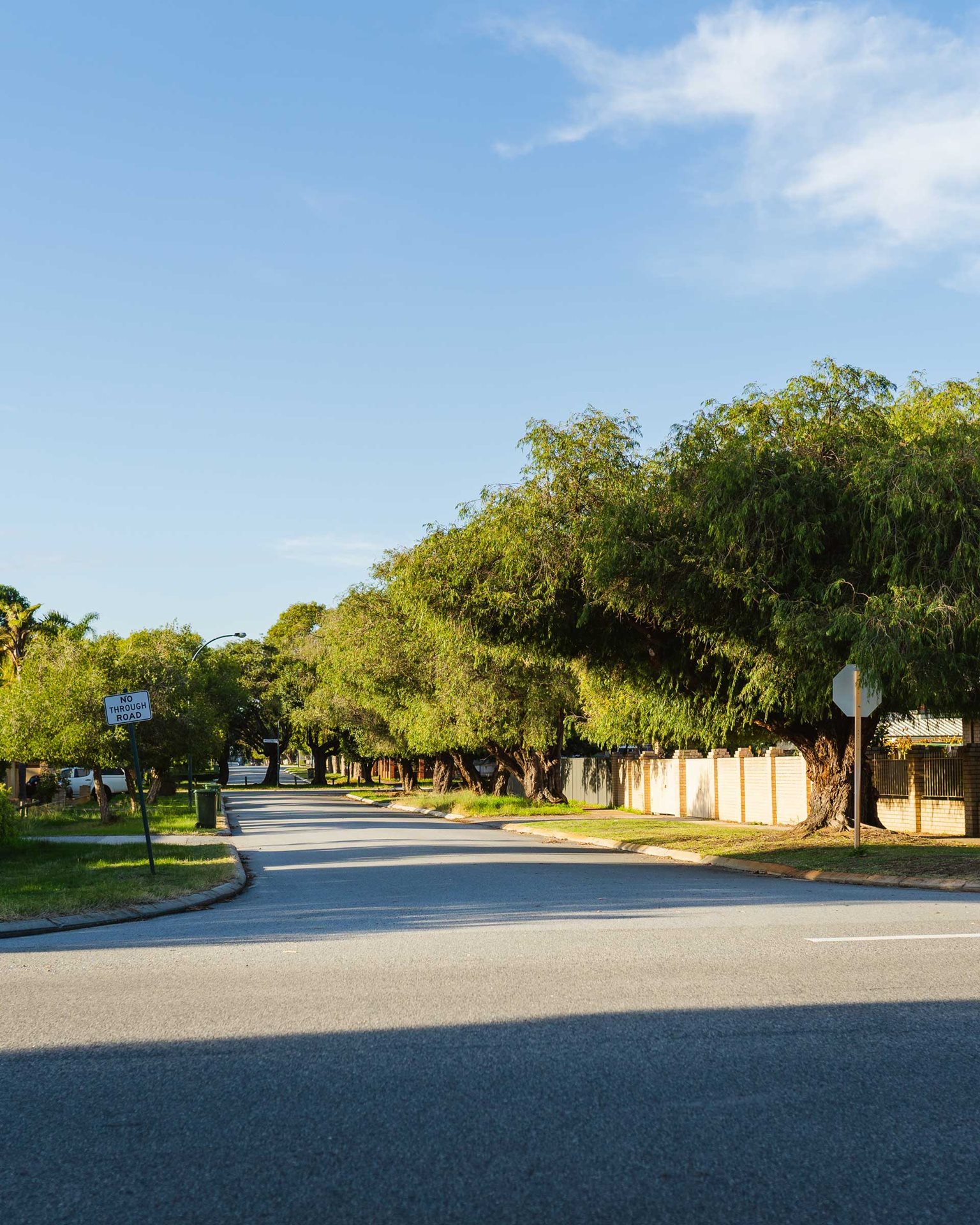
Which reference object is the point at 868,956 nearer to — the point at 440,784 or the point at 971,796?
the point at 971,796

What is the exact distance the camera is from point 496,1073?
567 centimetres

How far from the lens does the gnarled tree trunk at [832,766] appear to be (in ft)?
73.6

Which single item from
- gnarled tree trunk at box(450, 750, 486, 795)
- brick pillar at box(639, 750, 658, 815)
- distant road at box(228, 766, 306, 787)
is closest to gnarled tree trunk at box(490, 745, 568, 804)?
gnarled tree trunk at box(450, 750, 486, 795)

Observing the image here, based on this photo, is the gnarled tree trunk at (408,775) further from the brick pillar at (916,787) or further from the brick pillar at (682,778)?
the brick pillar at (916,787)

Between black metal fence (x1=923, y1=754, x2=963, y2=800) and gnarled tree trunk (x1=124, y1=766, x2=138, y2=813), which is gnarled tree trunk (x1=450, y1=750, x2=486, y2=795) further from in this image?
black metal fence (x1=923, y1=754, x2=963, y2=800)

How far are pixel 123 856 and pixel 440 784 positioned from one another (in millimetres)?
38710

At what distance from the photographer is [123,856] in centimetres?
1994

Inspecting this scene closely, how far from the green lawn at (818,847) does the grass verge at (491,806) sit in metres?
9.96

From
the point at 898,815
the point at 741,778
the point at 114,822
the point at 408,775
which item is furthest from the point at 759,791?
the point at 408,775

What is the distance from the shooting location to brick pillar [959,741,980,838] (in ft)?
76.5

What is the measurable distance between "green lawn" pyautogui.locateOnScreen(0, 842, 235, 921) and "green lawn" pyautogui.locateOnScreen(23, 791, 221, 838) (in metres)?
5.52

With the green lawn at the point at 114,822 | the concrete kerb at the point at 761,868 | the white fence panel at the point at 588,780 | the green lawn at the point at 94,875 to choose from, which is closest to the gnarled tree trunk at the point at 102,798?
the green lawn at the point at 114,822

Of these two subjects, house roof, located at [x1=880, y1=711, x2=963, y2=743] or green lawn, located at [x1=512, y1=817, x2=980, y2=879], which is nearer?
green lawn, located at [x1=512, y1=817, x2=980, y2=879]

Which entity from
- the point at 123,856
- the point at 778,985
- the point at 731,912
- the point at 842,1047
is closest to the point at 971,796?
the point at 731,912
